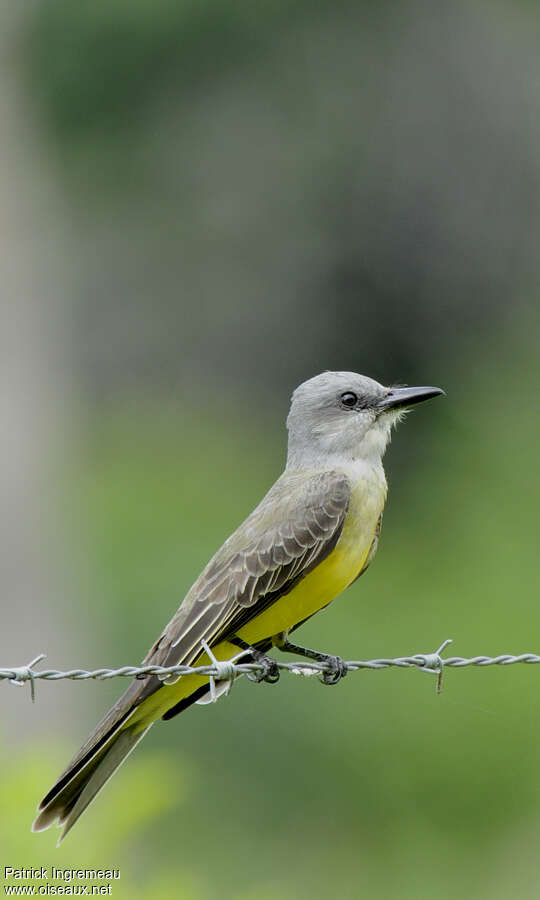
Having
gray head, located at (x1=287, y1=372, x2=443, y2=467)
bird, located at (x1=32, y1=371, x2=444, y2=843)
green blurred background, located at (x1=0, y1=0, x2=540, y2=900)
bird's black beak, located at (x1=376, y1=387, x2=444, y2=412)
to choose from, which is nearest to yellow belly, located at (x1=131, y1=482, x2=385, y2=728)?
bird, located at (x1=32, y1=371, x2=444, y2=843)

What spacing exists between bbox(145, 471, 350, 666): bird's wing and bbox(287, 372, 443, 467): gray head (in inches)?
10.6

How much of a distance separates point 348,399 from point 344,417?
11cm

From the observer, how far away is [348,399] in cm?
601

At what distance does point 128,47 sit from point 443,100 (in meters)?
4.18

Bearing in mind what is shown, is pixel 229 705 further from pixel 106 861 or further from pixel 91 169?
pixel 91 169

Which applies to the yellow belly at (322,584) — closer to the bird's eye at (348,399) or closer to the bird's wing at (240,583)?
the bird's wing at (240,583)

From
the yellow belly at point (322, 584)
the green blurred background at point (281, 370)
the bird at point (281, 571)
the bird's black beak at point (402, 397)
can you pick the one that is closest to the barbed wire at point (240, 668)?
the bird at point (281, 571)

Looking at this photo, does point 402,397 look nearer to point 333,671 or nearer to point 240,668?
point 333,671

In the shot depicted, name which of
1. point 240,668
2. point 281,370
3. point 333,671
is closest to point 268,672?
point 333,671

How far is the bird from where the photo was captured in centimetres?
497

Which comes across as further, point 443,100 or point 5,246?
point 443,100

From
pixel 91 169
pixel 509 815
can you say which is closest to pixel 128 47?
pixel 91 169

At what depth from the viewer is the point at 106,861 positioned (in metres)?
5.46

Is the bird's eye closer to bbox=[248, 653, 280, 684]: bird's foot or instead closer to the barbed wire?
bbox=[248, 653, 280, 684]: bird's foot
